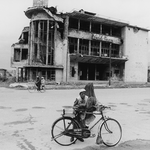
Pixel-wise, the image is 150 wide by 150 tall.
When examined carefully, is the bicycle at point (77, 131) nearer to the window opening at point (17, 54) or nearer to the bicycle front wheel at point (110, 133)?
the bicycle front wheel at point (110, 133)

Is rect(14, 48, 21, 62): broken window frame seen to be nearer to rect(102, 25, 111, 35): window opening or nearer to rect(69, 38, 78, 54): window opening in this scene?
rect(69, 38, 78, 54): window opening

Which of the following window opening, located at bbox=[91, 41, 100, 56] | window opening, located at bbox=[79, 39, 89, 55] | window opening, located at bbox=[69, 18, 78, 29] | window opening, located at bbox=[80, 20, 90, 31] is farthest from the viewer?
window opening, located at bbox=[91, 41, 100, 56]

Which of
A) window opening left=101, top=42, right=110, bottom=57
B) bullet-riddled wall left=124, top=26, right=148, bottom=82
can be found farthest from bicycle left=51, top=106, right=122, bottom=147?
bullet-riddled wall left=124, top=26, right=148, bottom=82

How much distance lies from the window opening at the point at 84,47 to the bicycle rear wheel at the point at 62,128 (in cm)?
3387

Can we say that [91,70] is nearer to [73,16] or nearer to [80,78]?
[80,78]

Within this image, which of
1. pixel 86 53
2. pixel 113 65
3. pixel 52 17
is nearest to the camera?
pixel 52 17

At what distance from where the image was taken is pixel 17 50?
40531mm

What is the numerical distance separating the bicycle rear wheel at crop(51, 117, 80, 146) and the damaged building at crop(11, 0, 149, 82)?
28.9 metres

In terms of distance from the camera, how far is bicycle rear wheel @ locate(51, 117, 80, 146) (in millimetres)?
4656

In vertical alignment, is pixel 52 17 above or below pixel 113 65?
above

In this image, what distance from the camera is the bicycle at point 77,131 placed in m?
4.67

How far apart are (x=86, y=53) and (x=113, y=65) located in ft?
24.1

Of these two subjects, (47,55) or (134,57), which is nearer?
(47,55)

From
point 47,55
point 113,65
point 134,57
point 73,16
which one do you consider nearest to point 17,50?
point 47,55
